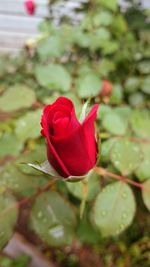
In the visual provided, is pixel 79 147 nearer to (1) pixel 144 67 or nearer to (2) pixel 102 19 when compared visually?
(1) pixel 144 67

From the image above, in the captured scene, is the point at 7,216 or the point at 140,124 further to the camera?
the point at 140,124

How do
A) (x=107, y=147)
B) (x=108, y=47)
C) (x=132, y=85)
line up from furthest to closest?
(x=108, y=47) → (x=132, y=85) → (x=107, y=147)

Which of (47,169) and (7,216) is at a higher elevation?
(47,169)

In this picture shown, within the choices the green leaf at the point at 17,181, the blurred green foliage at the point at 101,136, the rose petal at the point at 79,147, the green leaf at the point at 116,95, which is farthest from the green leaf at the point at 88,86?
the rose petal at the point at 79,147

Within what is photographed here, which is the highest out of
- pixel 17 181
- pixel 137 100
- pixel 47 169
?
pixel 47 169

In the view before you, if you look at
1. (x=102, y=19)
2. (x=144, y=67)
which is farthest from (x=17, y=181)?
(x=102, y=19)

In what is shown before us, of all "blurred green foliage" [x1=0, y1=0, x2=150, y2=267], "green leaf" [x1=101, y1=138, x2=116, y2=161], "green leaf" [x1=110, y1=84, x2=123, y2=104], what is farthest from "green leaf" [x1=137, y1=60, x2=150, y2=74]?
"green leaf" [x1=101, y1=138, x2=116, y2=161]

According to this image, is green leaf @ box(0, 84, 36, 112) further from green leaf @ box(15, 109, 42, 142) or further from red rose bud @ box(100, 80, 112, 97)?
red rose bud @ box(100, 80, 112, 97)
